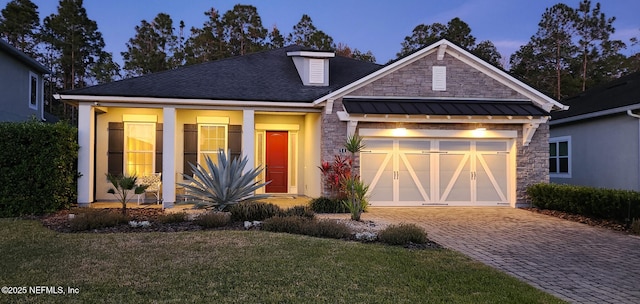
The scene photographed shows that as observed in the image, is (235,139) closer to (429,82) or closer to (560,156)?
(429,82)

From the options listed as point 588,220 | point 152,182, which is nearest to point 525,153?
point 588,220

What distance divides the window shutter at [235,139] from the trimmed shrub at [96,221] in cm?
581

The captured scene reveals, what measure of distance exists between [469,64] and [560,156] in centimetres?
627

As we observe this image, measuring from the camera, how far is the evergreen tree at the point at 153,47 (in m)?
30.5

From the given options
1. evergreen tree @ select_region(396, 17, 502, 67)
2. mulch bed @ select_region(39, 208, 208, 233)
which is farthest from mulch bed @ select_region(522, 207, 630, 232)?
evergreen tree @ select_region(396, 17, 502, 67)

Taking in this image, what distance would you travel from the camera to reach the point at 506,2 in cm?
2483

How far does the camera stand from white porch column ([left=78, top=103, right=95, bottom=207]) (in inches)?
469

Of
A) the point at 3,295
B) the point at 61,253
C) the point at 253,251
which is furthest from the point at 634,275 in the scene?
the point at 61,253

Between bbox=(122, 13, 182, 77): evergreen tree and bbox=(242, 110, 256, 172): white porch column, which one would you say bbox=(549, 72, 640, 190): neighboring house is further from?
bbox=(122, 13, 182, 77): evergreen tree

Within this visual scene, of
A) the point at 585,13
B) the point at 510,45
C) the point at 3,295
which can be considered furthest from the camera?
the point at 510,45

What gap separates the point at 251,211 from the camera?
31.4ft

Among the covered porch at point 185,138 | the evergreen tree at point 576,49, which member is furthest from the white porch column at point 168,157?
the evergreen tree at point 576,49

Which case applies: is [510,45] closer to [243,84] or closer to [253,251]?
[243,84]

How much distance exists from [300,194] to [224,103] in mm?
4746
